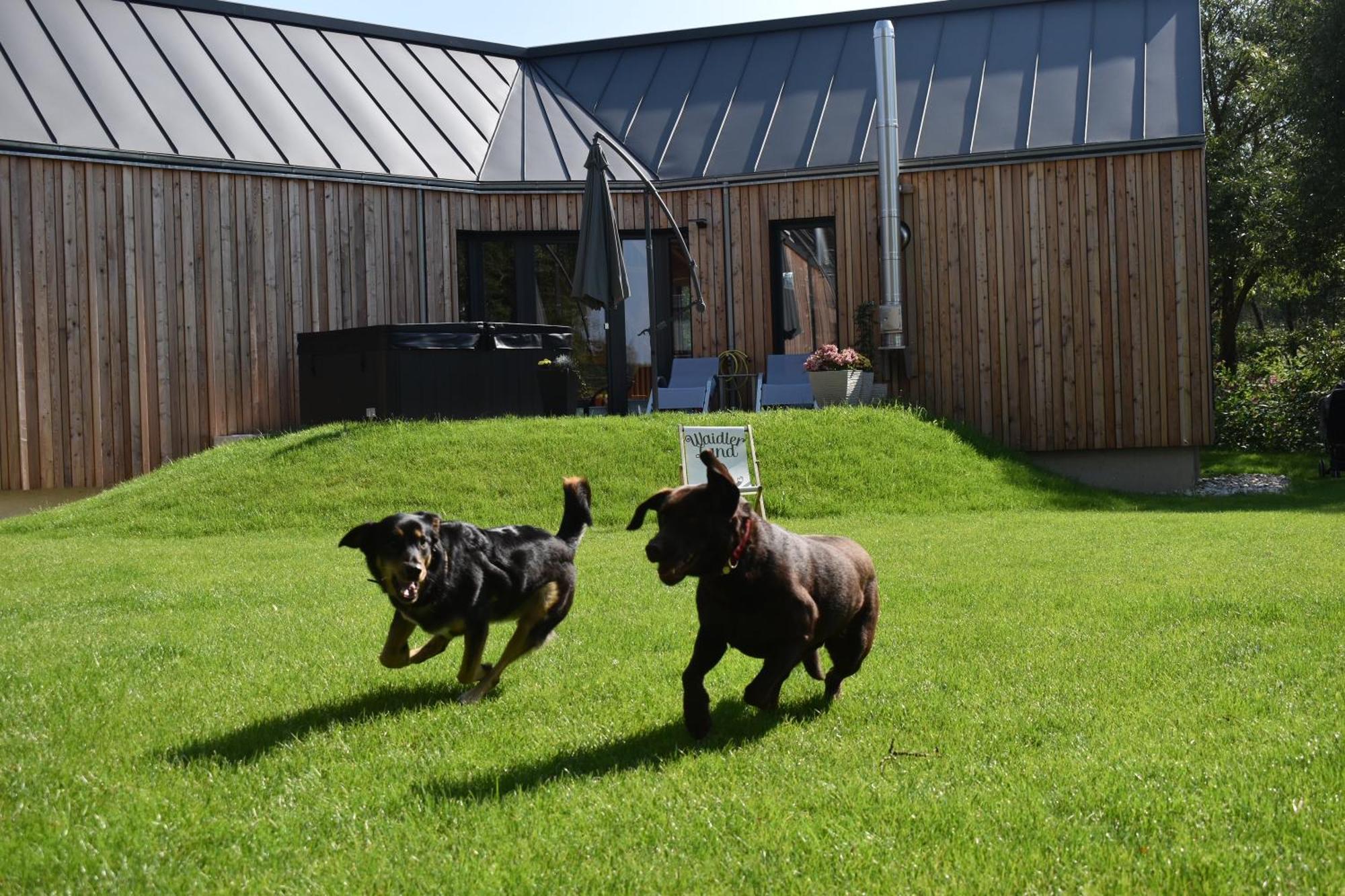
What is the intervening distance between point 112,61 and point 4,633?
1316cm

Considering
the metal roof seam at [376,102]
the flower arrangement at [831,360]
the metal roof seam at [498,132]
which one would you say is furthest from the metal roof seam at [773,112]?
the metal roof seam at [376,102]

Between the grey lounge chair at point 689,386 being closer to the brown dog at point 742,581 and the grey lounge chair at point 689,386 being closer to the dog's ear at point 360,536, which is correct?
the dog's ear at point 360,536

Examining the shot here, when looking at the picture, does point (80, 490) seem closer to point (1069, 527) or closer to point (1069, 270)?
point (1069, 527)

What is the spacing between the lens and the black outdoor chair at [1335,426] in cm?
1719

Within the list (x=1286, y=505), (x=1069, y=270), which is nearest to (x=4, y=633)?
(x=1286, y=505)

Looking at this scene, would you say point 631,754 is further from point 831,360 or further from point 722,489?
point 831,360

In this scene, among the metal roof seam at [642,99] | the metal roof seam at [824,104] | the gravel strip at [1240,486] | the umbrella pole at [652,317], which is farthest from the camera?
the metal roof seam at [642,99]

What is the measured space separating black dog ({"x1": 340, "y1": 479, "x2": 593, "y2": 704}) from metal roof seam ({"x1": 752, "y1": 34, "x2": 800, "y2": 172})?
14.2 m

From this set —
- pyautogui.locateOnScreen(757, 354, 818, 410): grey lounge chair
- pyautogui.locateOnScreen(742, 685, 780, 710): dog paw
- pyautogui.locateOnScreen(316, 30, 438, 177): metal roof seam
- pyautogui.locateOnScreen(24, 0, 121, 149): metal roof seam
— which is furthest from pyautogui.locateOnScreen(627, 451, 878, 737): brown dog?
pyautogui.locateOnScreen(316, 30, 438, 177): metal roof seam

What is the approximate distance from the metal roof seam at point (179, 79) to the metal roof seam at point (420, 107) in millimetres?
2770

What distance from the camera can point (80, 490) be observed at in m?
15.2

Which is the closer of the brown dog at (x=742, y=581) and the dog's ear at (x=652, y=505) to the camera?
the brown dog at (x=742, y=581)

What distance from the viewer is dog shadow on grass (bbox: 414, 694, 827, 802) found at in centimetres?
356

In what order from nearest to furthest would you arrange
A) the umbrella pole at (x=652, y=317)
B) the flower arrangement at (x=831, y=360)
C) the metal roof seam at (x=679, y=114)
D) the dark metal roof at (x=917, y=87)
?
1. the umbrella pole at (x=652, y=317)
2. the flower arrangement at (x=831, y=360)
3. the dark metal roof at (x=917, y=87)
4. the metal roof seam at (x=679, y=114)
